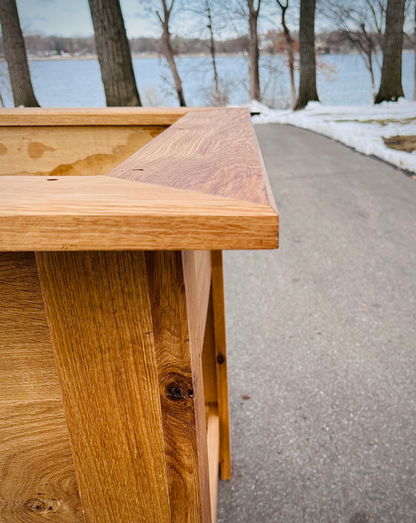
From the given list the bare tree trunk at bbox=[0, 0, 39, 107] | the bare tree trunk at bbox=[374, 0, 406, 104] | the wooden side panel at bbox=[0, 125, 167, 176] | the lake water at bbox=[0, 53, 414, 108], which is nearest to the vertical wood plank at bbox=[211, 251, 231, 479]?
the wooden side panel at bbox=[0, 125, 167, 176]

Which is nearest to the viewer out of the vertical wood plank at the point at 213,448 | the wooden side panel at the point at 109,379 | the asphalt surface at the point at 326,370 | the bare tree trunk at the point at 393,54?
the wooden side panel at the point at 109,379

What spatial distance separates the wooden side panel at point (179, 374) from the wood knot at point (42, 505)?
18 centimetres

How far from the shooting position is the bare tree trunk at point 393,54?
10.1 m

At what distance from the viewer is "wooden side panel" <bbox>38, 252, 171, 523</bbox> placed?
0.50 meters

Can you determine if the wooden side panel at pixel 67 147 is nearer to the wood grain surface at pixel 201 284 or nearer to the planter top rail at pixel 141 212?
the wood grain surface at pixel 201 284

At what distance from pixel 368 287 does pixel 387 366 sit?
0.81 metres

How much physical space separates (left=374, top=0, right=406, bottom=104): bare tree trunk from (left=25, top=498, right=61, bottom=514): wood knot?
12471mm

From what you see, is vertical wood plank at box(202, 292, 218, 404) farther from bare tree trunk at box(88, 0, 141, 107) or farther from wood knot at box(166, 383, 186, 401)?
bare tree trunk at box(88, 0, 141, 107)

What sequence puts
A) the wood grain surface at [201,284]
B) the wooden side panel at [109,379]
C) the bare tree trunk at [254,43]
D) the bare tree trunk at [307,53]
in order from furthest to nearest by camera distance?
the bare tree trunk at [254,43]
the bare tree trunk at [307,53]
the wood grain surface at [201,284]
the wooden side panel at [109,379]

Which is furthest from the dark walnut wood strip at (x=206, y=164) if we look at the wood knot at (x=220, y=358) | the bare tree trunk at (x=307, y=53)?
the bare tree trunk at (x=307, y=53)

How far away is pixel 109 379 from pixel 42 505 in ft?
0.89

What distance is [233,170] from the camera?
1.72ft

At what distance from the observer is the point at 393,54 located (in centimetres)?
1074

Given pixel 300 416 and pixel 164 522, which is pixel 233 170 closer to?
pixel 164 522
